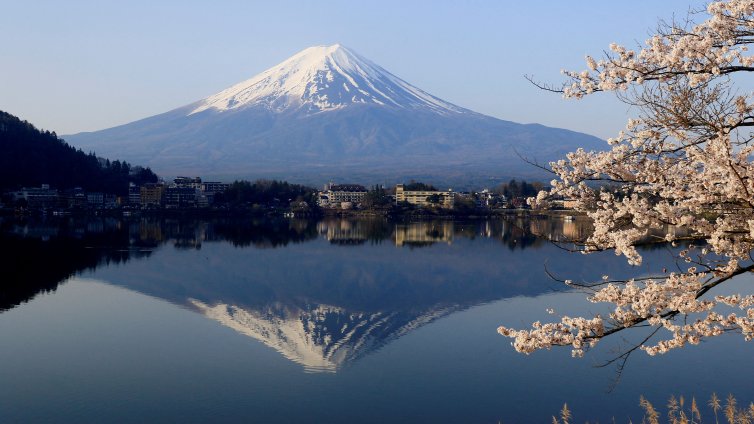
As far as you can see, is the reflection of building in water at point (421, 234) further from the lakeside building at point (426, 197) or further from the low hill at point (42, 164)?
the low hill at point (42, 164)

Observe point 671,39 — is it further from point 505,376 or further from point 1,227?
point 1,227

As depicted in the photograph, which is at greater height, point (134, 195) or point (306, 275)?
point (134, 195)

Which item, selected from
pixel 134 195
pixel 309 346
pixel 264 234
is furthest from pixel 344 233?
pixel 134 195

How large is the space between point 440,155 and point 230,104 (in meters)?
48.9

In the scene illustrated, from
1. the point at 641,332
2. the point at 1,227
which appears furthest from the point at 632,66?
the point at 1,227

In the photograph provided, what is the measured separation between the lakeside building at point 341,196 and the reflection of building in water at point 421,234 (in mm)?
21120

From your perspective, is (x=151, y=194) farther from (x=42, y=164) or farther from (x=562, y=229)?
(x=562, y=229)

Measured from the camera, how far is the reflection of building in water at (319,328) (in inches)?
479

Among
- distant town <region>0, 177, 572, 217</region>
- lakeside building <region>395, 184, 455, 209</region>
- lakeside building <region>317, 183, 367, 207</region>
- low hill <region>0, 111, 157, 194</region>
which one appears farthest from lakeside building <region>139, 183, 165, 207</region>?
lakeside building <region>395, 184, 455, 209</region>

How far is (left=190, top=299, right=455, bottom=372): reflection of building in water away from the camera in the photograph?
1217 centimetres

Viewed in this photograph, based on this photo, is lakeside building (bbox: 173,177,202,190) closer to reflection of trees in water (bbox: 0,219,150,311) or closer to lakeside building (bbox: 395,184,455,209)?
lakeside building (bbox: 395,184,455,209)

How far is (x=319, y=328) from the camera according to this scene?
14609 millimetres

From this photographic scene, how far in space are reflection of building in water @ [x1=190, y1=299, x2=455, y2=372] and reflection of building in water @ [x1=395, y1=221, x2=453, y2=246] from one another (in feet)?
51.4

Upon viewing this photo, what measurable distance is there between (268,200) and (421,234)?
28.1 meters
